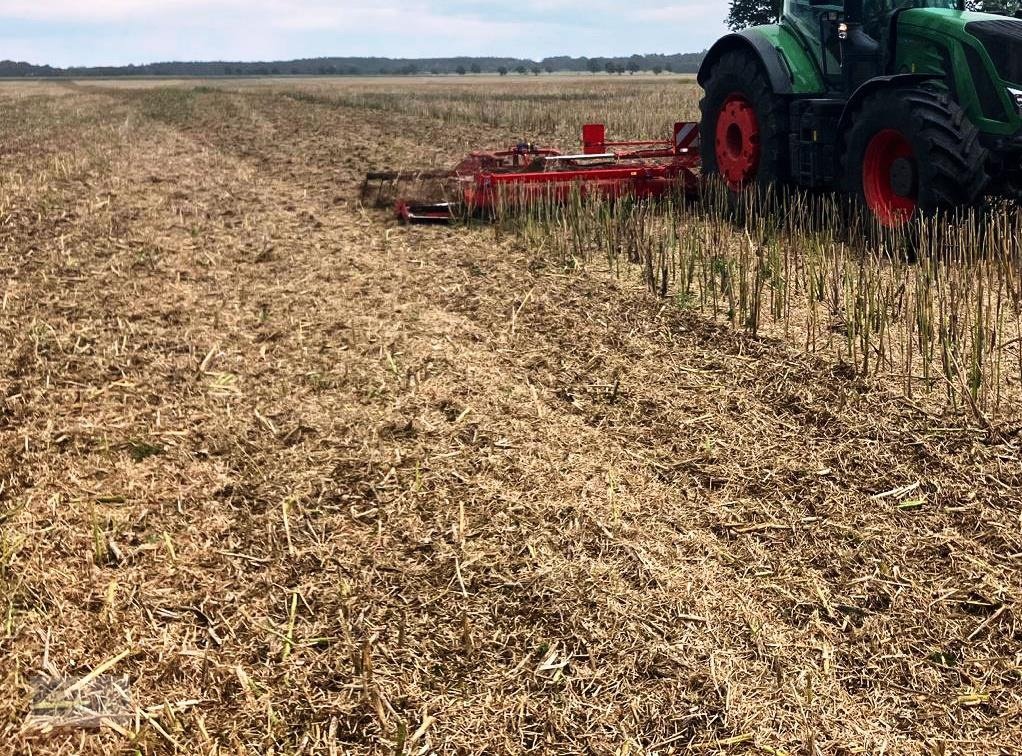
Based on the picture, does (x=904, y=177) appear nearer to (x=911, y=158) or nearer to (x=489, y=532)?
(x=911, y=158)

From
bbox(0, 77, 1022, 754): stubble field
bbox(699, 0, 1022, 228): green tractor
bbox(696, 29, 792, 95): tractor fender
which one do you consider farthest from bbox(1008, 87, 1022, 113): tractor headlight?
bbox(0, 77, 1022, 754): stubble field

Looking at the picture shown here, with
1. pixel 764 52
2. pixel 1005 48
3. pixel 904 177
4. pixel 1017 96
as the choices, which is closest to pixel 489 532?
pixel 904 177

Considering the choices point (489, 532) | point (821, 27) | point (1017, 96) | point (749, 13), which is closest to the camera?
point (489, 532)

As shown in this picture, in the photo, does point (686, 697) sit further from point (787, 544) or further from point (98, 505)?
point (98, 505)

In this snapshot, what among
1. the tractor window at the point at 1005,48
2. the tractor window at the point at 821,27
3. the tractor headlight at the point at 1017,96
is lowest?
the tractor headlight at the point at 1017,96

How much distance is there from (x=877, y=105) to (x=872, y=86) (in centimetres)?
20

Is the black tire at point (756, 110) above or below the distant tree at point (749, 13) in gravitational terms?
below

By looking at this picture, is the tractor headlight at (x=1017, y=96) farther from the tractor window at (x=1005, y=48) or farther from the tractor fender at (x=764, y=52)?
the tractor fender at (x=764, y=52)

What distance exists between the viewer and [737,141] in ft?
26.5

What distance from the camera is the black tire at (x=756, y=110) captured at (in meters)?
7.32

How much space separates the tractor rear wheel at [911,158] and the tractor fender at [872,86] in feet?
0.18

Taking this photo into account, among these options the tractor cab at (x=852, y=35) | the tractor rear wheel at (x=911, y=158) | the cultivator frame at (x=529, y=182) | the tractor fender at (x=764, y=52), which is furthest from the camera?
the cultivator frame at (x=529, y=182)

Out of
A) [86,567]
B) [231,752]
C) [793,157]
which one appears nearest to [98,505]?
[86,567]

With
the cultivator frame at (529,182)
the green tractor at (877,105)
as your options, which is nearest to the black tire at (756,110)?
the green tractor at (877,105)
